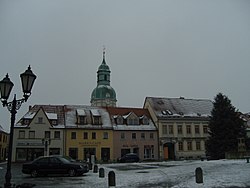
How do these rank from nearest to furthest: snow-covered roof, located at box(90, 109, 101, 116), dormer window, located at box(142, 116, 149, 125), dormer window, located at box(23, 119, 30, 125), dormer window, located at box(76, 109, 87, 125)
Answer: dormer window, located at box(23, 119, 30, 125) < dormer window, located at box(76, 109, 87, 125) < snow-covered roof, located at box(90, 109, 101, 116) < dormer window, located at box(142, 116, 149, 125)

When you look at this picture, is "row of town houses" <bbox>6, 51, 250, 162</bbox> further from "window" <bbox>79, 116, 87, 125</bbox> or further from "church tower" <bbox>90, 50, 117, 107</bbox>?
"church tower" <bbox>90, 50, 117, 107</bbox>

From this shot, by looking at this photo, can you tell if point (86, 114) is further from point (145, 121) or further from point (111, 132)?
point (145, 121)

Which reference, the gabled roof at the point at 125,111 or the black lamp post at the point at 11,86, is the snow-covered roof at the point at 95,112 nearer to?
the gabled roof at the point at 125,111

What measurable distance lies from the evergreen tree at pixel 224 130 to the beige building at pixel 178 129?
1367cm

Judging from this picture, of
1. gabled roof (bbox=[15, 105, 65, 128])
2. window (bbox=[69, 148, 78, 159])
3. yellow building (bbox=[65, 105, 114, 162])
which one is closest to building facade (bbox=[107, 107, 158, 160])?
yellow building (bbox=[65, 105, 114, 162])

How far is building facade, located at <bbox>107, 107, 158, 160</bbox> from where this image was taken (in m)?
52.9

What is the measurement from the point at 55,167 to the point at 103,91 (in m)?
63.3

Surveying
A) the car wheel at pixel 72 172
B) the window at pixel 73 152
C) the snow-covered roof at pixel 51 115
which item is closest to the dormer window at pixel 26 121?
the snow-covered roof at pixel 51 115

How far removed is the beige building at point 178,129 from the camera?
55.1 meters

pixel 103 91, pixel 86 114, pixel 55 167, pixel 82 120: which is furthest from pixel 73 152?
pixel 103 91

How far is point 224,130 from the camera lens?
133 ft

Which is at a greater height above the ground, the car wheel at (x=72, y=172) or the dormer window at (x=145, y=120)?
the dormer window at (x=145, y=120)

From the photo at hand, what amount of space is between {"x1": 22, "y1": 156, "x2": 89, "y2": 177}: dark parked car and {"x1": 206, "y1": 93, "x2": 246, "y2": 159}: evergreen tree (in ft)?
79.5

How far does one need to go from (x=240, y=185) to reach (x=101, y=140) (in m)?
39.7
